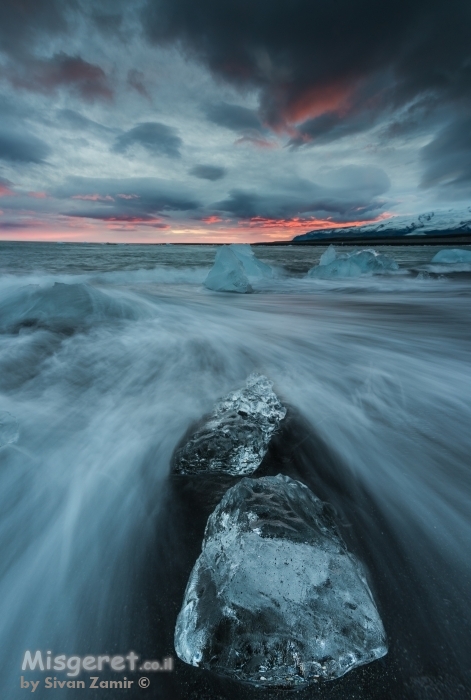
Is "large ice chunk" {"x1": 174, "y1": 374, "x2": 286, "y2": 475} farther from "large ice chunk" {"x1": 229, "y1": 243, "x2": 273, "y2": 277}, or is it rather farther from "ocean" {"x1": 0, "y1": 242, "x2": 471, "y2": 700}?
"large ice chunk" {"x1": 229, "y1": 243, "x2": 273, "y2": 277}

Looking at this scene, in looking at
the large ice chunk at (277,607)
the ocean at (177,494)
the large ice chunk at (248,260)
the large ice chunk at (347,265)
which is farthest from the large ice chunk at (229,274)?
the large ice chunk at (277,607)

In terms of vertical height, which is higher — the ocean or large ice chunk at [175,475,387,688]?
large ice chunk at [175,475,387,688]

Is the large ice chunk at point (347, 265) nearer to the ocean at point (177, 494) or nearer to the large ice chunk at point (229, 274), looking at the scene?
the large ice chunk at point (229, 274)

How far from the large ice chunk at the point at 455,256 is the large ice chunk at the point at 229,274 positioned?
2178cm

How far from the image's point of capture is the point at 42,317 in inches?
253

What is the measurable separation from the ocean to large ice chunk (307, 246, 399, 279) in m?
13.4

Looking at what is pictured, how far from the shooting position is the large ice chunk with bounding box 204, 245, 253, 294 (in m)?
12.4

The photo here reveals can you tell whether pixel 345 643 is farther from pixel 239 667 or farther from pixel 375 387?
pixel 375 387

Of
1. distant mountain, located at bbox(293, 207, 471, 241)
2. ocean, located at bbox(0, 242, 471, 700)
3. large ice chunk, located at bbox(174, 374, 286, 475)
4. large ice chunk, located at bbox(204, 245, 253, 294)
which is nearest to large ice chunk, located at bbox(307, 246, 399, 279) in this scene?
large ice chunk, located at bbox(204, 245, 253, 294)

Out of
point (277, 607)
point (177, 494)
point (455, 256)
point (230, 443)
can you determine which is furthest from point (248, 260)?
point (455, 256)

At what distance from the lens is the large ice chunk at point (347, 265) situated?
1756 centimetres

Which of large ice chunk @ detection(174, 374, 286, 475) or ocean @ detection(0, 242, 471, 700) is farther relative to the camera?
large ice chunk @ detection(174, 374, 286, 475)

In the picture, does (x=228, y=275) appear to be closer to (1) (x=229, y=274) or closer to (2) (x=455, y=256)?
(1) (x=229, y=274)

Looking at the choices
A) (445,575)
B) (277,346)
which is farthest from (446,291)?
(445,575)
